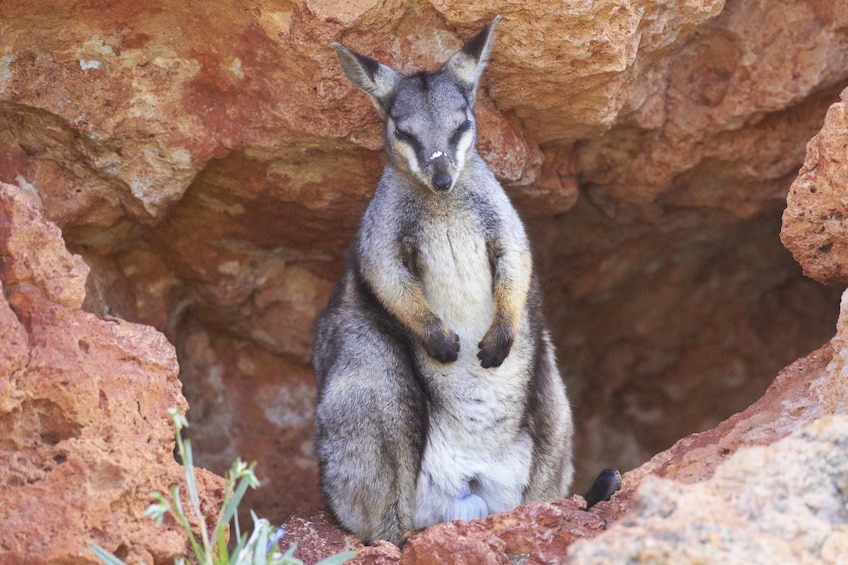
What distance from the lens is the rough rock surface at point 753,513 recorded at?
3037 millimetres

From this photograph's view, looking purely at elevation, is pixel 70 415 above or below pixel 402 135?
below

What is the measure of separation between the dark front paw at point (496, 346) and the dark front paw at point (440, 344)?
0.54 feet

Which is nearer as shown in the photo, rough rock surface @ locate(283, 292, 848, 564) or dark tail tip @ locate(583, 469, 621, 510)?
rough rock surface @ locate(283, 292, 848, 564)

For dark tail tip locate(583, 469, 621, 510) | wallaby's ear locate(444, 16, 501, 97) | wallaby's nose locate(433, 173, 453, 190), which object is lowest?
dark tail tip locate(583, 469, 621, 510)

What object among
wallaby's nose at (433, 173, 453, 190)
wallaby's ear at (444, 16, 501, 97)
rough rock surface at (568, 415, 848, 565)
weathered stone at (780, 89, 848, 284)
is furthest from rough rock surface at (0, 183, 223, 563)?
weathered stone at (780, 89, 848, 284)

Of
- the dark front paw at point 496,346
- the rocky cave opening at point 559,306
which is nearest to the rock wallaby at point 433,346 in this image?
the dark front paw at point 496,346

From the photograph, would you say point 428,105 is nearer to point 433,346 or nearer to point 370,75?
point 370,75

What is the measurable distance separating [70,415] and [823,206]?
3614 millimetres

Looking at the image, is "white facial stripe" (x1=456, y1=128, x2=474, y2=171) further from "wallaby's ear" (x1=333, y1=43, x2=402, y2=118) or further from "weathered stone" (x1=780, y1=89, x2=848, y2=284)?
"weathered stone" (x1=780, y1=89, x2=848, y2=284)

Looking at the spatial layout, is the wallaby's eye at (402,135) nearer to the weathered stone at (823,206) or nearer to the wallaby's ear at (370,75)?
the wallaby's ear at (370,75)

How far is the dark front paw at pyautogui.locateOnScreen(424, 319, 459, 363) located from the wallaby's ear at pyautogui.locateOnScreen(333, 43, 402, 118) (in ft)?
4.08

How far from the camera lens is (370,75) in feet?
17.8

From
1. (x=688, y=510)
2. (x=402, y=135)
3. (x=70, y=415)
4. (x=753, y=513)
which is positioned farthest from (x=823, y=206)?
(x=70, y=415)

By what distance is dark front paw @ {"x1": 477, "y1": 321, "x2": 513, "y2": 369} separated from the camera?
5383mm
